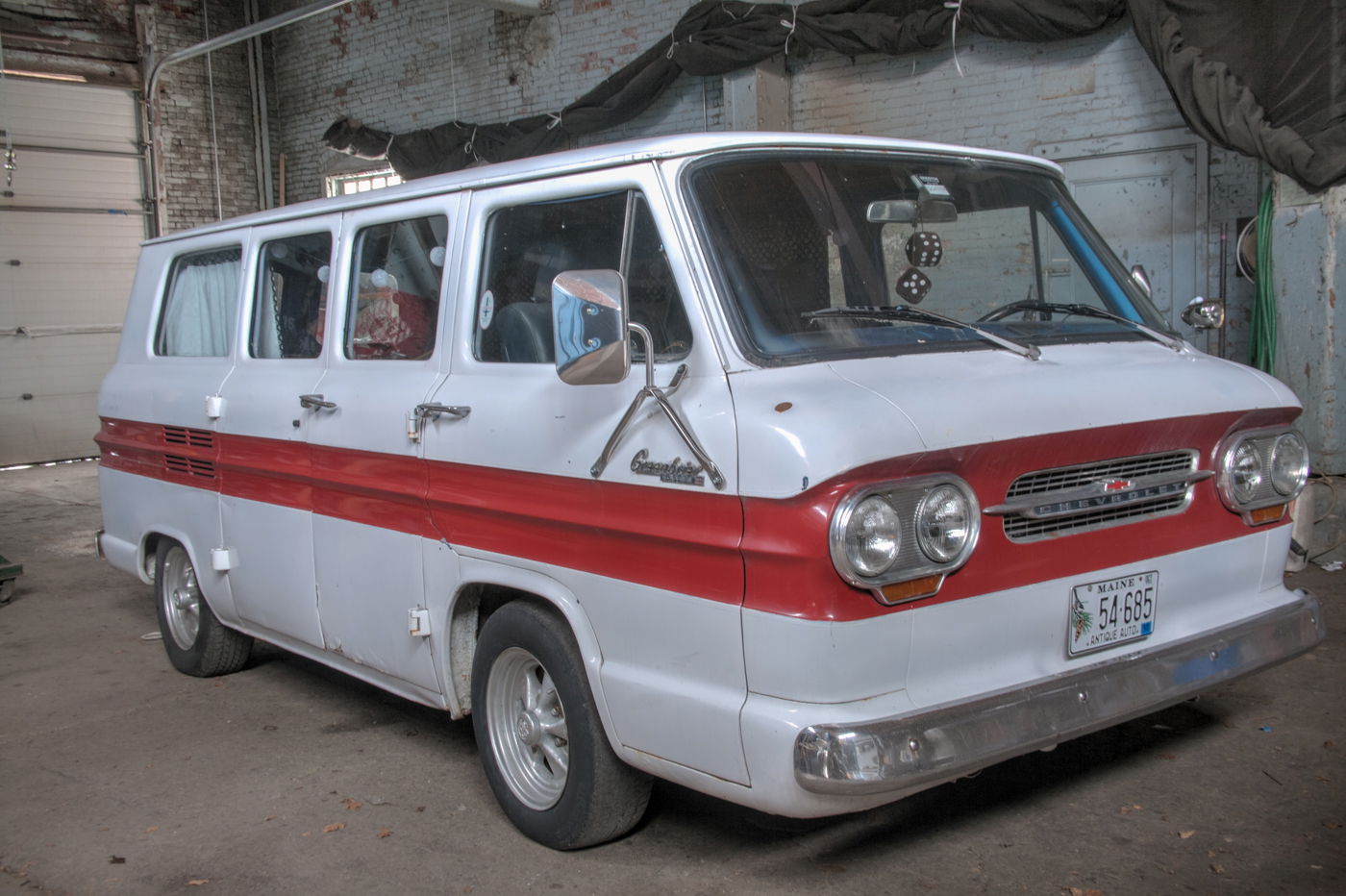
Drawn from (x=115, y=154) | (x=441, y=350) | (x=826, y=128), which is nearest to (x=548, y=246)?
(x=441, y=350)

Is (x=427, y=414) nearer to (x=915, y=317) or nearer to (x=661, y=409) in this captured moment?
(x=661, y=409)

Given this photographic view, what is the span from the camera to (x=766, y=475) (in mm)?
2814

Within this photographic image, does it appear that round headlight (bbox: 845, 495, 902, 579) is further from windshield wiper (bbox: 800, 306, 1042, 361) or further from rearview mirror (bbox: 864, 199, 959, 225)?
→ rearview mirror (bbox: 864, 199, 959, 225)

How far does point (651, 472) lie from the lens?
10.3 ft

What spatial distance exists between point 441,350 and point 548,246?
56cm

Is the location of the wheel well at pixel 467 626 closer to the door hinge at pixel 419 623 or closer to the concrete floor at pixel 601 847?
the door hinge at pixel 419 623

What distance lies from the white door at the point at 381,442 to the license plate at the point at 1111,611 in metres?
1.90

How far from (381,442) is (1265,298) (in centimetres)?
587

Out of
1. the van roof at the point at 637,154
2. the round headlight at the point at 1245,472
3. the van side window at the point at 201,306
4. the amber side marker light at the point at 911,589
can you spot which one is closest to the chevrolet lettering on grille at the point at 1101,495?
Answer: the round headlight at the point at 1245,472

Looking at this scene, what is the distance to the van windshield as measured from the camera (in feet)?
10.6

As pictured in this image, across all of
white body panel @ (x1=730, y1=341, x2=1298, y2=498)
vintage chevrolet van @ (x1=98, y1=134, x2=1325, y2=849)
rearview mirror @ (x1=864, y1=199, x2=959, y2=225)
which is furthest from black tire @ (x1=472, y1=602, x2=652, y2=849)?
rearview mirror @ (x1=864, y1=199, x2=959, y2=225)


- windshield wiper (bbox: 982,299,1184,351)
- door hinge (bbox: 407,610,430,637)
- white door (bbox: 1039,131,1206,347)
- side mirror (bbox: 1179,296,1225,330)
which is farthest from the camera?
white door (bbox: 1039,131,1206,347)

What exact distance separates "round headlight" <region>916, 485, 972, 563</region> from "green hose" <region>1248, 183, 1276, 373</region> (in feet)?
18.2

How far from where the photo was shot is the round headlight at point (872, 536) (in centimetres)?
276
